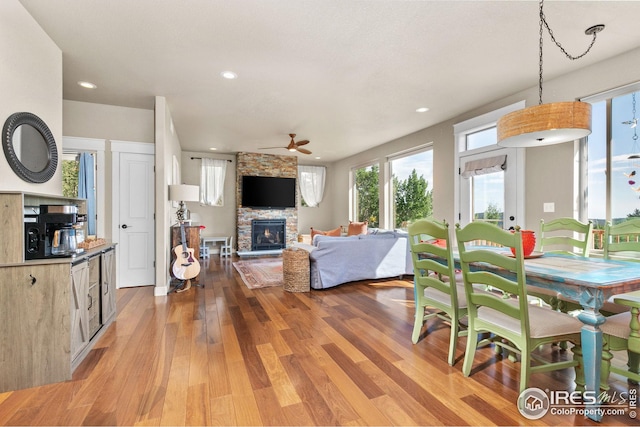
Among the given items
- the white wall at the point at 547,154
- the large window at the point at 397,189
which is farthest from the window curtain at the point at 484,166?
the large window at the point at 397,189

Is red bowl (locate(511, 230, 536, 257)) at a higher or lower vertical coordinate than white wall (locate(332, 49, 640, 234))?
lower

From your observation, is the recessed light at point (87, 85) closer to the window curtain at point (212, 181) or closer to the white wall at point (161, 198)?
the white wall at point (161, 198)

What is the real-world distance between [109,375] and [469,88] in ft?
15.4

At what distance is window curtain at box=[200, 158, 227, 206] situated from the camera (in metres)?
7.84

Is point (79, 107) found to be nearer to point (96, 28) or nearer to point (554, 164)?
point (96, 28)

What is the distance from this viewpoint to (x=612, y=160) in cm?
317

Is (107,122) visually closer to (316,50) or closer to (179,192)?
(179,192)

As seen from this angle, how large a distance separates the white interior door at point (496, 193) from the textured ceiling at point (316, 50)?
86 centimetres

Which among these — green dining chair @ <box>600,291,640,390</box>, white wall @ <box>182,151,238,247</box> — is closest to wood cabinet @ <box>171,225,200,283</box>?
white wall @ <box>182,151,238,247</box>

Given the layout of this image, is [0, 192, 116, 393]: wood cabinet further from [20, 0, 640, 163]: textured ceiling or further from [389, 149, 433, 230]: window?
[389, 149, 433, 230]: window

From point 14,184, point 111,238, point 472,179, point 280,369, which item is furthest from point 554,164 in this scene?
point 111,238

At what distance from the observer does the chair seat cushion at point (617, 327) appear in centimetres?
164

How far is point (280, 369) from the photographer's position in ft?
6.83

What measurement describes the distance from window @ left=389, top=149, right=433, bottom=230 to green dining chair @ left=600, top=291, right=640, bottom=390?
434cm
